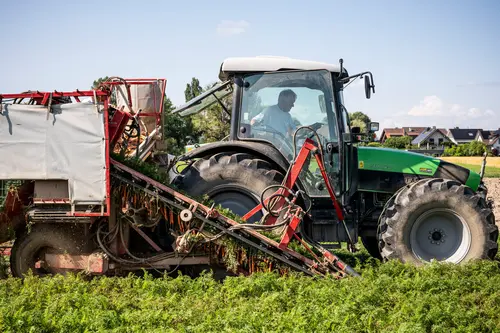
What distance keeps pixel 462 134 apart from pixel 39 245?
97.8 m

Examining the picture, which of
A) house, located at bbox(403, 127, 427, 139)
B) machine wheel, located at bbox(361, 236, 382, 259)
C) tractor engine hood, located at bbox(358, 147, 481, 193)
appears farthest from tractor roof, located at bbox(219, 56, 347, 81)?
house, located at bbox(403, 127, 427, 139)

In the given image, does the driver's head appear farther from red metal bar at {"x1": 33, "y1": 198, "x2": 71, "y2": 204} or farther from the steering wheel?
red metal bar at {"x1": 33, "y1": 198, "x2": 71, "y2": 204}

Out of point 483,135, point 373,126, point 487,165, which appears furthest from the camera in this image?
point 483,135

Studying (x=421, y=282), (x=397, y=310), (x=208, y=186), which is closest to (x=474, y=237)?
(x=421, y=282)

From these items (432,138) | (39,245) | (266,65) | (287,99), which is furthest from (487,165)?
(432,138)

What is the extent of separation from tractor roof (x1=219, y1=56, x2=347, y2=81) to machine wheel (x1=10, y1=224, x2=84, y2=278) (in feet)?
9.84

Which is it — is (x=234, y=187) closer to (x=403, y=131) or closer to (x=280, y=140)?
(x=280, y=140)

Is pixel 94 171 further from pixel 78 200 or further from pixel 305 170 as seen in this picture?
pixel 305 170

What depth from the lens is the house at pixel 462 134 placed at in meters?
94.0

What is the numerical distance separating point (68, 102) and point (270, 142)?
266 cm

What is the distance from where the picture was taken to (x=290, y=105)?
24.5ft

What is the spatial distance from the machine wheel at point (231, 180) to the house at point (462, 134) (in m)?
92.8

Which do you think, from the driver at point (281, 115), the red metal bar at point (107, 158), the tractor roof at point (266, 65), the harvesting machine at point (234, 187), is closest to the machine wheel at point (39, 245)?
the harvesting machine at point (234, 187)

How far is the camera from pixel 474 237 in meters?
7.17
